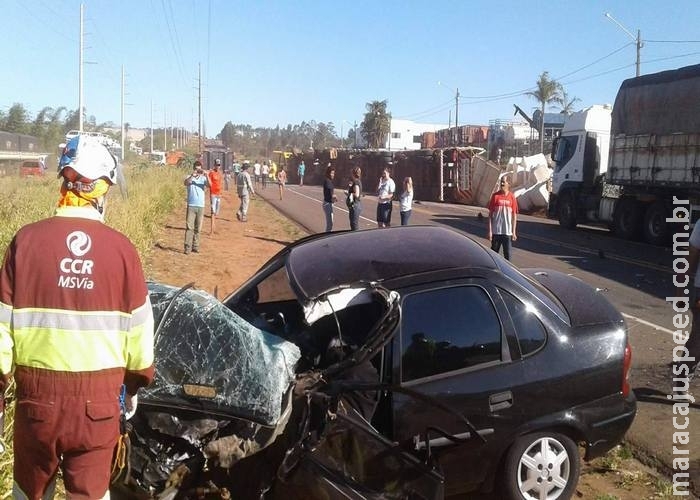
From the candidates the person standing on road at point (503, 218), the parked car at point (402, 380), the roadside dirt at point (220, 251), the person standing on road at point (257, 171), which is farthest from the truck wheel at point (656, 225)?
the person standing on road at point (257, 171)

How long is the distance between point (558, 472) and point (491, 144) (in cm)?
5920

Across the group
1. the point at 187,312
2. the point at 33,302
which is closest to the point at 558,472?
the point at 187,312

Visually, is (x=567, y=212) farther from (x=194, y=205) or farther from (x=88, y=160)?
(x=88, y=160)

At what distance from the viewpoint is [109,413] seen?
269cm

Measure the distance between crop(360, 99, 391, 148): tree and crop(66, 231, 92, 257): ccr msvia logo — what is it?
83.1 m

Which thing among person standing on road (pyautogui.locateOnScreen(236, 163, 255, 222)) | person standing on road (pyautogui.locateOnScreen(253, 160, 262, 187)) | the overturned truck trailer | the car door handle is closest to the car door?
the car door handle

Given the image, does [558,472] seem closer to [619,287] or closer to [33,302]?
[33,302]

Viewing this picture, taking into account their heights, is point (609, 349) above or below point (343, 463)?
above

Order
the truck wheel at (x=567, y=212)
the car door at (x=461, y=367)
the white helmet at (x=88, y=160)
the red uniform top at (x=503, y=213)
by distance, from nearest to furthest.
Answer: the white helmet at (x=88, y=160)
the car door at (x=461, y=367)
the red uniform top at (x=503, y=213)
the truck wheel at (x=567, y=212)

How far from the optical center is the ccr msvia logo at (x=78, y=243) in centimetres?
263

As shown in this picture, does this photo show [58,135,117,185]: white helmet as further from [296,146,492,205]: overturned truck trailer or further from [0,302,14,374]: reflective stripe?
[296,146,492,205]: overturned truck trailer

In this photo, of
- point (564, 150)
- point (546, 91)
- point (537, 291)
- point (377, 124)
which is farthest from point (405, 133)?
point (537, 291)

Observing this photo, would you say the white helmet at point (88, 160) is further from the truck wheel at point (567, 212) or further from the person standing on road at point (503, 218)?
the truck wheel at point (567, 212)

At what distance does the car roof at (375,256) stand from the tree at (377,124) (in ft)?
266
